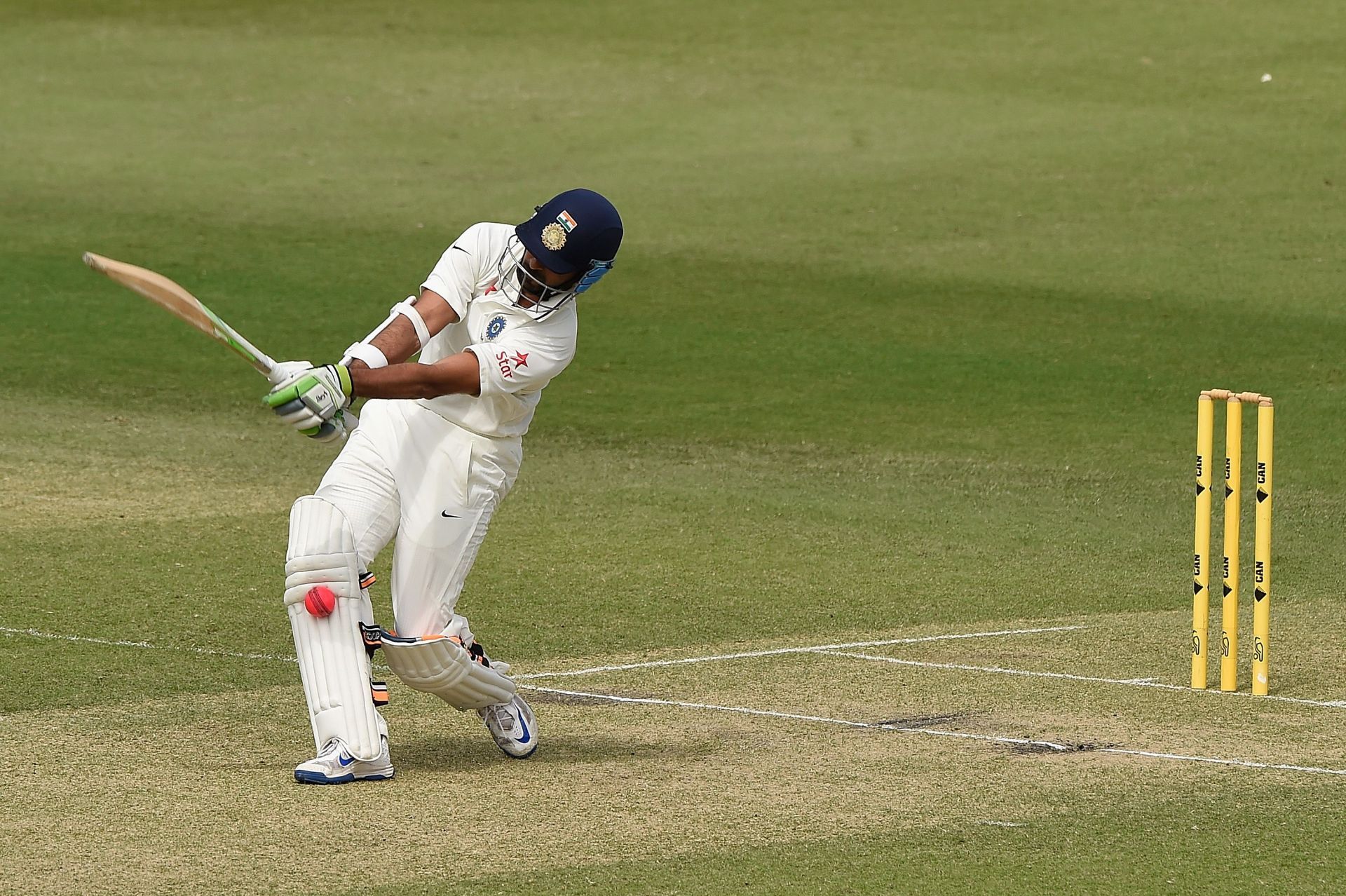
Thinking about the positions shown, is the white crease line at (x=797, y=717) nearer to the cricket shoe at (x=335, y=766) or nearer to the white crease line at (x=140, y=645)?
the white crease line at (x=140, y=645)

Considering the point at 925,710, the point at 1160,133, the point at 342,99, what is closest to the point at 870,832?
the point at 925,710

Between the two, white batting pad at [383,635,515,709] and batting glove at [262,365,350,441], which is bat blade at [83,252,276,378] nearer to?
batting glove at [262,365,350,441]

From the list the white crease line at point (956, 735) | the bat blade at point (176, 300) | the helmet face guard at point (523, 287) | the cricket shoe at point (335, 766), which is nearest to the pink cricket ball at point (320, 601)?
the cricket shoe at point (335, 766)

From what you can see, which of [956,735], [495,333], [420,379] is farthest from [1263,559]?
[420,379]

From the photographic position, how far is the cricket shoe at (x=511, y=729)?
6.59 metres

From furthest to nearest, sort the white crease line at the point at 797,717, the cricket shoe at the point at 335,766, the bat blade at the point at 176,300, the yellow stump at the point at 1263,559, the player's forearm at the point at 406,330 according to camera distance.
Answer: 1. the yellow stump at the point at 1263,559
2. the white crease line at the point at 797,717
3. the player's forearm at the point at 406,330
4. the cricket shoe at the point at 335,766
5. the bat blade at the point at 176,300

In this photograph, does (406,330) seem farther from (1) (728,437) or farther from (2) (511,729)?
(1) (728,437)

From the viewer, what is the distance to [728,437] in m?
12.6

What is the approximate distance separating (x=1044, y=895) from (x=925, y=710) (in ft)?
6.33

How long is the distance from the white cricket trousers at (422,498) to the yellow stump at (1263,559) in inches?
106

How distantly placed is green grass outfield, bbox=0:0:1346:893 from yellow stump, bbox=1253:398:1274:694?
0.16 meters

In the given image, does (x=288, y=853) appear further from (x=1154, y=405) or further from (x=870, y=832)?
(x=1154, y=405)

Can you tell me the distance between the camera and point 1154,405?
13312 mm

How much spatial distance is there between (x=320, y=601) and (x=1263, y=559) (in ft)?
11.0
